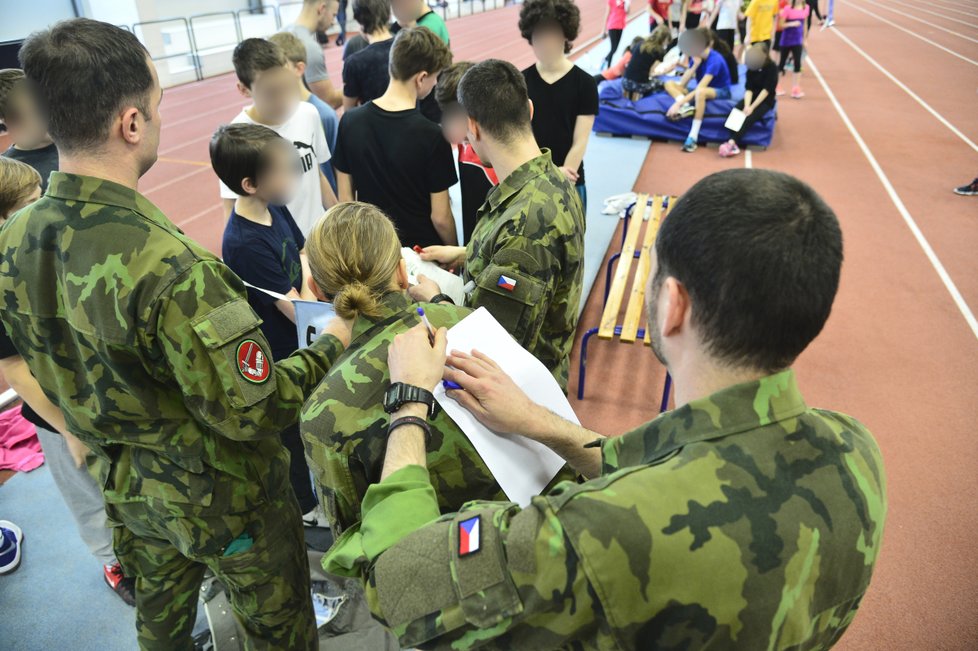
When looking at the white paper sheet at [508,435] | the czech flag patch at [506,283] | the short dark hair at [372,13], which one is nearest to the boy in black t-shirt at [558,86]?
the short dark hair at [372,13]

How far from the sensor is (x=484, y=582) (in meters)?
0.91

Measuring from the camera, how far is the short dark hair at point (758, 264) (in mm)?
947

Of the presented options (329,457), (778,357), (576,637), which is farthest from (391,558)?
(778,357)

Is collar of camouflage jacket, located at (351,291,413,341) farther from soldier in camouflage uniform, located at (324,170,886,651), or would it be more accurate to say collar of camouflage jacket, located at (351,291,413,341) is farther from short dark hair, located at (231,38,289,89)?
short dark hair, located at (231,38,289,89)

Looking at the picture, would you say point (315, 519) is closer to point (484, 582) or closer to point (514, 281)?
point (514, 281)

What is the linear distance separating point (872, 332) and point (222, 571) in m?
4.96

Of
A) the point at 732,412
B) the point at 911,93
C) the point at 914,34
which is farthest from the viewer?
the point at 914,34

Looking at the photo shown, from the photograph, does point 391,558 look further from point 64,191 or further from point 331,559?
point 64,191

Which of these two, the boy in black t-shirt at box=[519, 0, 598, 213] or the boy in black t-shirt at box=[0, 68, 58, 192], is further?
the boy in black t-shirt at box=[519, 0, 598, 213]

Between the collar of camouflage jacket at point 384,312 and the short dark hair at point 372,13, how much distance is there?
Answer: 12.7 feet

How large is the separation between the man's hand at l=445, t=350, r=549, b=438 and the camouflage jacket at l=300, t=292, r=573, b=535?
0.09 metres

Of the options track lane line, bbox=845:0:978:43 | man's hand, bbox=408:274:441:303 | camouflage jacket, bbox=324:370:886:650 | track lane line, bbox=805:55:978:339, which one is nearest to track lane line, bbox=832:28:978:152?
track lane line, bbox=805:55:978:339

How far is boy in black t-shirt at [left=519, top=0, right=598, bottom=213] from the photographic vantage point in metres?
3.80

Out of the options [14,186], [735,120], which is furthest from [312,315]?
[735,120]
